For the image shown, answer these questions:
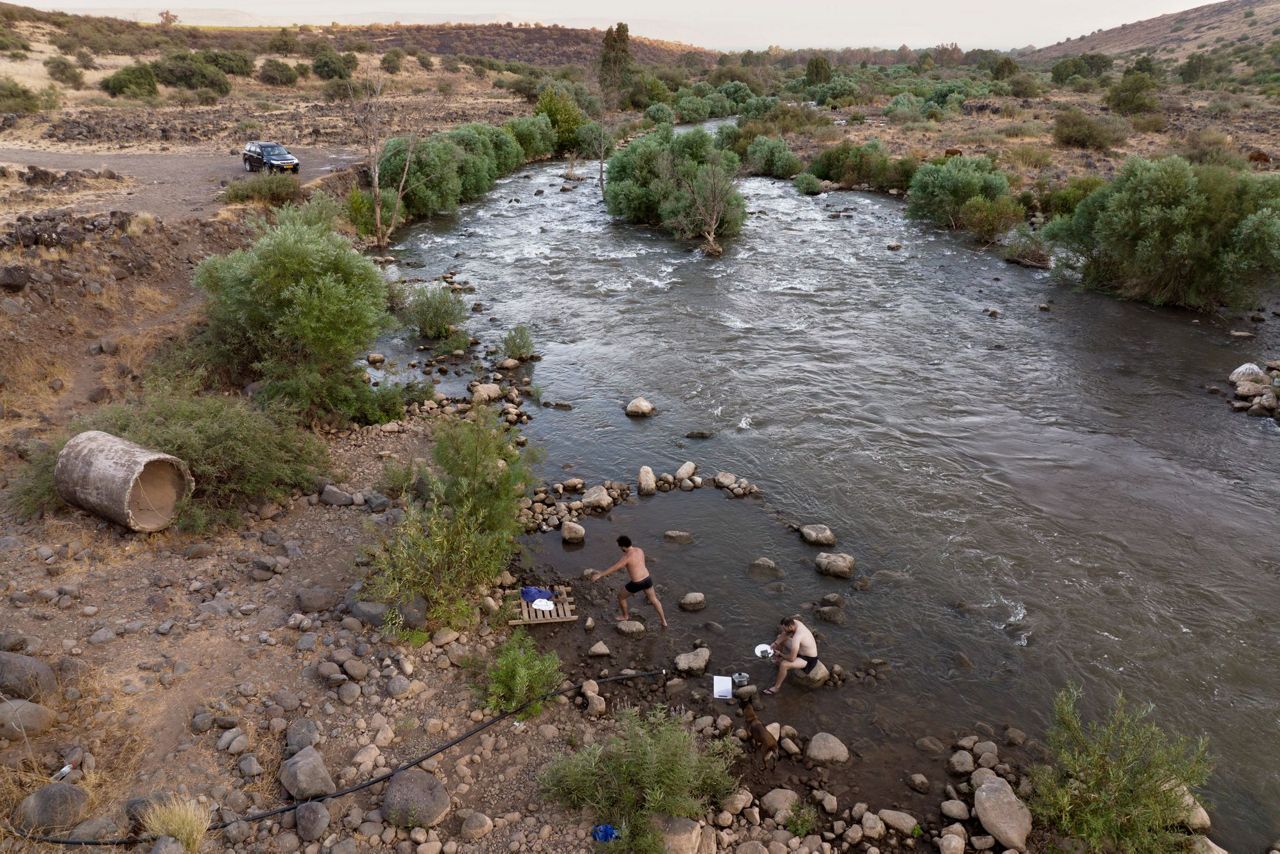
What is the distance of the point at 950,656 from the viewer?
916 cm

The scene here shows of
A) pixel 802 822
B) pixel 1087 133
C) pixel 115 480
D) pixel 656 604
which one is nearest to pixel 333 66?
pixel 1087 133

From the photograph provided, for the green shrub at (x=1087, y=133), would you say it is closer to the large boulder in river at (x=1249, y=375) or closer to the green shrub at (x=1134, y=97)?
the green shrub at (x=1134, y=97)

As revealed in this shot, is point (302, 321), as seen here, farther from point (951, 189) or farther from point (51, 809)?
point (951, 189)

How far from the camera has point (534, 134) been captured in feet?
143

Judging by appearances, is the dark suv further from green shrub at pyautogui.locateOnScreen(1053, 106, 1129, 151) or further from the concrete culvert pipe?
green shrub at pyautogui.locateOnScreen(1053, 106, 1129, 151)

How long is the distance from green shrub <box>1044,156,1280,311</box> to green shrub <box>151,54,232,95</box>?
5965cm

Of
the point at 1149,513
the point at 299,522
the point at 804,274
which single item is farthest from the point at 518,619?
the point at 804,274

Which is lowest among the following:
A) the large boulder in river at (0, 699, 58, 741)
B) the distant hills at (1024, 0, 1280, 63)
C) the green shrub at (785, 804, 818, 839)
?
the green shrub at (785, 804, 818, 839)

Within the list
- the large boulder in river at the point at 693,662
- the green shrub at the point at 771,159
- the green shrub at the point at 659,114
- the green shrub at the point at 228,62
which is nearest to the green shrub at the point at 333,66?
the green shrub at the point at 228,62

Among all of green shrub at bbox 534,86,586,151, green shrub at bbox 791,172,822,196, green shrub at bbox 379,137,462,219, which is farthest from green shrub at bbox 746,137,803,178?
green shrub at bbox 379,137,462,219

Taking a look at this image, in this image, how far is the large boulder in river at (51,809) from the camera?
19.4 feet

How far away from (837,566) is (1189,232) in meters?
16.2

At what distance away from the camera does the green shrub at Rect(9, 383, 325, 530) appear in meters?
9.81

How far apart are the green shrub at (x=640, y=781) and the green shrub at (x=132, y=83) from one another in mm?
59707
